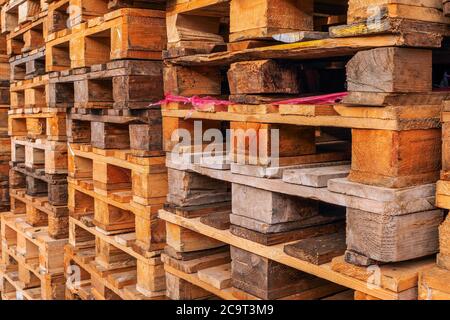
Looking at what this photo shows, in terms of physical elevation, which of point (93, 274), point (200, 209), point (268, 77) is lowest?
point (93, 274)

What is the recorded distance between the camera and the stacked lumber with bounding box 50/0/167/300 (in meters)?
3.95

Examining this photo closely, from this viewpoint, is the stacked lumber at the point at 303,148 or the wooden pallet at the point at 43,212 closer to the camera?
the stacked lumber at the point at 303,148

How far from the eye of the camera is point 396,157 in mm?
2225

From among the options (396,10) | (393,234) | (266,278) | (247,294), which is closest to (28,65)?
(247,294)

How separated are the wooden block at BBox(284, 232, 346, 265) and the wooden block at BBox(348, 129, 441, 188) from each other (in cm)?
41

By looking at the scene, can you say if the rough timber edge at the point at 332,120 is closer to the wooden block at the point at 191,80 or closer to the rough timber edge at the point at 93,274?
the wooden block at the point at 191,80

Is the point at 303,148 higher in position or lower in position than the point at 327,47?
lower

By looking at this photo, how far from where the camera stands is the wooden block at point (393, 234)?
2.25 metres

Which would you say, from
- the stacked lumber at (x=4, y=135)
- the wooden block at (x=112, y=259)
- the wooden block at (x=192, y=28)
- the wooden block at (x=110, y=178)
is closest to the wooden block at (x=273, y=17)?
the wooden block at (x=192, y=28)

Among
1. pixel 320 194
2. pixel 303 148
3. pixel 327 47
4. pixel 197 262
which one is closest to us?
pixel 327 47

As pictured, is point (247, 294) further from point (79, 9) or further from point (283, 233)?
point (79, 9)

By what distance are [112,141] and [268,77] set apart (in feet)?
6.67

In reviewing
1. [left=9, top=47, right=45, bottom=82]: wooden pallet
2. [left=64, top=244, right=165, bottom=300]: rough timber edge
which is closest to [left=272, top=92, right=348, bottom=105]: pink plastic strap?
[left=64, top=244, right=165, bottom=300]: rough timber edge

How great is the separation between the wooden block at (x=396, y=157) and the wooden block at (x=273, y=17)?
2.38 feet
